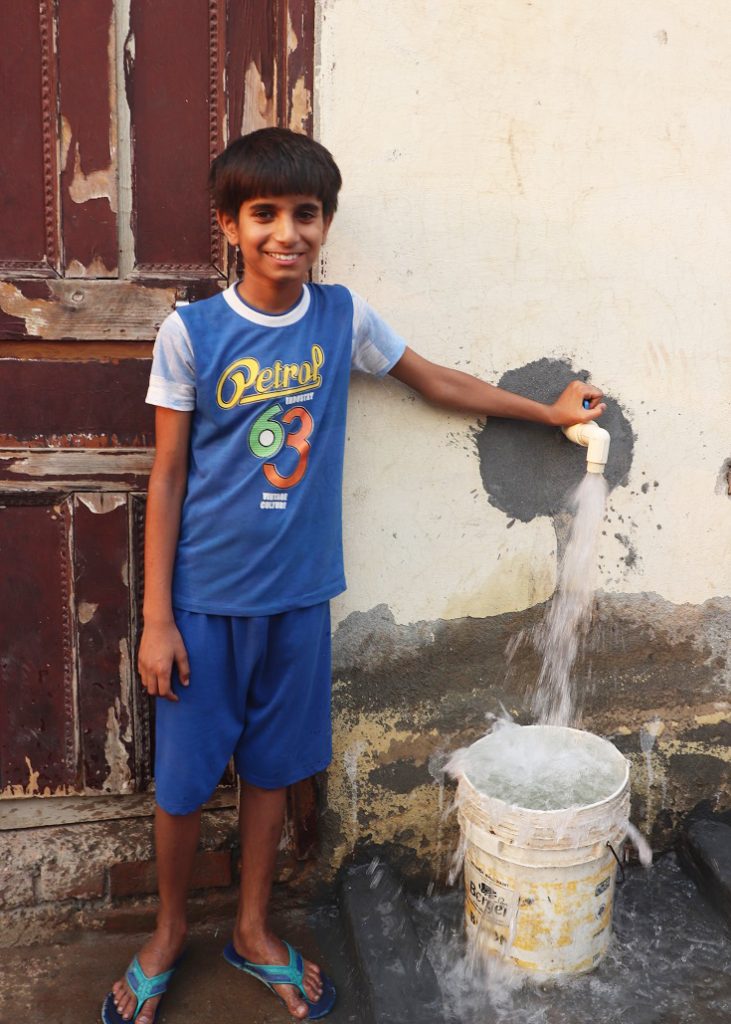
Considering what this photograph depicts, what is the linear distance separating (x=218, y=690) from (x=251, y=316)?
829 millimetres

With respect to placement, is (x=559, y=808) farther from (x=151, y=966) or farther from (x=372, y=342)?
(x=372, y=342)

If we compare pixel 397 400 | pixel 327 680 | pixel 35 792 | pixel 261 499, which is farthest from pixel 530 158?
pixel 35 792

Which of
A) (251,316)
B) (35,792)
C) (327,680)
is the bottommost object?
(35,792)

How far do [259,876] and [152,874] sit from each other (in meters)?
0.38

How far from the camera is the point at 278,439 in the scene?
82.7 inches

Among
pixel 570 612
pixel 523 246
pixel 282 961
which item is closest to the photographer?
pixel 282 961

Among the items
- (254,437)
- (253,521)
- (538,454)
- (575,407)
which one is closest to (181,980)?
(253,521)

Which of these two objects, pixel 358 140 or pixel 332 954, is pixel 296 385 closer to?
pixel 358 140

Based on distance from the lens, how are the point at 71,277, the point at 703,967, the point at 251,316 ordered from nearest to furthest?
1. the point at 251,316
2. the point at 71,277
3. the point at 703,967

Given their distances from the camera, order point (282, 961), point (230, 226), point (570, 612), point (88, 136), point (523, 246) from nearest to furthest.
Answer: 1. point (230, 226)
2. point (88, 136)
3. point (282, 961)
4. point (523, 246)
5. point (570, 612)

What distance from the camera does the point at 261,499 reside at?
210 cm

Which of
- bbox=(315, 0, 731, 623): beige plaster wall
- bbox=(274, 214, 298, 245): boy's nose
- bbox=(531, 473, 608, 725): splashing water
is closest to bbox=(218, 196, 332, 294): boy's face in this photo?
bbox=(274, 214, 298, 245): boy's nose

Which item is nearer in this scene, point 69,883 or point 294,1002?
point 294,1002

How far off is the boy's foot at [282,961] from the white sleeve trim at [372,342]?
4.64ft
